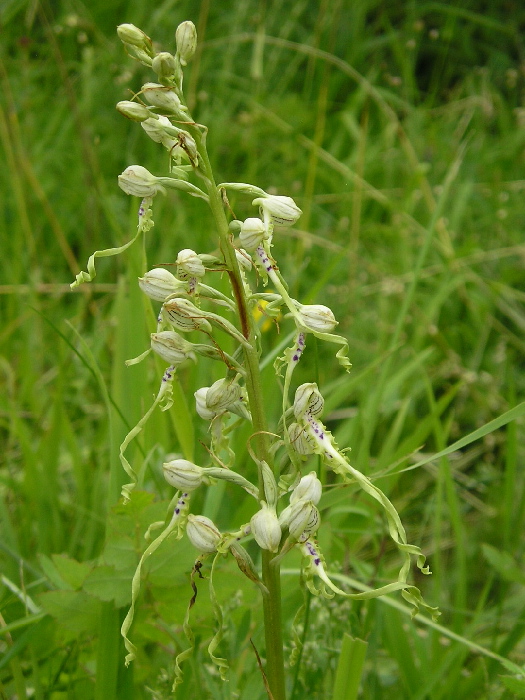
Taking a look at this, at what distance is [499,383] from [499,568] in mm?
1457

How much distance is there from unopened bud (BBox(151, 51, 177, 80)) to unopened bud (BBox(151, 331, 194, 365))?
0.38 metres

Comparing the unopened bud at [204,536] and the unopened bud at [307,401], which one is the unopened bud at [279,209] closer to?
the unopened bud at [307,401]

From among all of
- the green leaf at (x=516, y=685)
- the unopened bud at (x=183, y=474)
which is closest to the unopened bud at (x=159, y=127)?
the unopened bud at (x=183, y=474)

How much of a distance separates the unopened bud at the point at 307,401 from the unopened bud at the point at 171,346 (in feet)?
0.59

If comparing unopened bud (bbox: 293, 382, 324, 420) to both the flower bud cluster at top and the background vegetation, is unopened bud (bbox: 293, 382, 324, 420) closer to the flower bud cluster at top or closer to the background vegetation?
the flower bud cluster at top

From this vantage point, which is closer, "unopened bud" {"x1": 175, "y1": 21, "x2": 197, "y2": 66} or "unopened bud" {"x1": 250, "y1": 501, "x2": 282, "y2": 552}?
"unopened bud" {"x1": 250, "y1": 501, "x2": 282, "y2": 552}

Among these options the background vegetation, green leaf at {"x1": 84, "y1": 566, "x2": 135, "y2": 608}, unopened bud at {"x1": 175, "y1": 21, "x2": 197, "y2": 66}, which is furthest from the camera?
the background vegetation

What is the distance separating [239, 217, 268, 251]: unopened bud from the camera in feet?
3.99

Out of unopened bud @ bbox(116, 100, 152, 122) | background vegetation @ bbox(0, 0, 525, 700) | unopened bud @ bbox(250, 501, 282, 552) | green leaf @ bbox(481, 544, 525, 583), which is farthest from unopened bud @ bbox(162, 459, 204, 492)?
green leaf @ bbox(481, 544, 525, 583)

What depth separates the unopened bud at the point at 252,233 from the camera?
1215 millimetres

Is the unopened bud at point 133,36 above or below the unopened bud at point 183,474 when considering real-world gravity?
above

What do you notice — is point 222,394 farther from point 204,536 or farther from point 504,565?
point 504,565

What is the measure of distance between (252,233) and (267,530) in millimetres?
421

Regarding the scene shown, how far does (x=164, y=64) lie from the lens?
121cm
